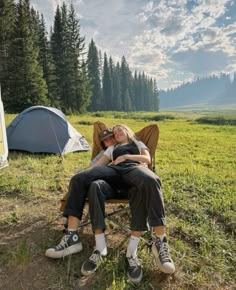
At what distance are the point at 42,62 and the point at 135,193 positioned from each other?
2577 centimetres

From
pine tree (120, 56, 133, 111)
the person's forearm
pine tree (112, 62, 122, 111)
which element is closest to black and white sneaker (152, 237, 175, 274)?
the person's forearm

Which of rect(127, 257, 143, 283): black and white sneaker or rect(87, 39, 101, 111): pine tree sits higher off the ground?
rect(87, 39, 101, 111): pine tree

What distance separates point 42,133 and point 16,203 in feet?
11.5

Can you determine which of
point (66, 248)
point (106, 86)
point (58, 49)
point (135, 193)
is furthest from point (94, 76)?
point (66, 248)

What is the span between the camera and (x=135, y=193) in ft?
8.53

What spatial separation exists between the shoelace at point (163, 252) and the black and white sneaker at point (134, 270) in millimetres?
201

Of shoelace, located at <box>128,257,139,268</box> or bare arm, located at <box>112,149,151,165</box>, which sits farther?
bare arm, located at <box>112,149,151,165</box>

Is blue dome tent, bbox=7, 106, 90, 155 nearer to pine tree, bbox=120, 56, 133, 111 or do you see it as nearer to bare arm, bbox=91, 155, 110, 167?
bare arm, bbox=91, 155, 110, 167

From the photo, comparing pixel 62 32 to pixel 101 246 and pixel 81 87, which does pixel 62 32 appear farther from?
pixel 101 246

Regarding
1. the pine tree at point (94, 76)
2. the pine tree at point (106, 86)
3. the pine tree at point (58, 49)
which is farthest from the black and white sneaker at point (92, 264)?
the pine tree at point (106, 86)

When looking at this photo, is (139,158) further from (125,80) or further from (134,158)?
(125,80)

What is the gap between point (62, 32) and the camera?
93.5ft

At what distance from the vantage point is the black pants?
249 cm

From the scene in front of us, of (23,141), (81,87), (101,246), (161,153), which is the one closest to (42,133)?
(23,141)
